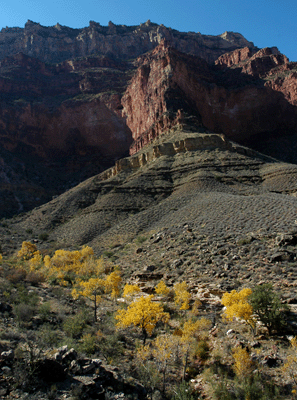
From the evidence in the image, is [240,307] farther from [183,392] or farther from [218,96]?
[218,96]

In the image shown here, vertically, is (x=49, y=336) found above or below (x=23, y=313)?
below

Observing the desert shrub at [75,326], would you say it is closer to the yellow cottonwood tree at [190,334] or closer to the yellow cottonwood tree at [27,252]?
the yellow cottonwood tree at [190,334]

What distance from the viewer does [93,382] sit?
413 inches

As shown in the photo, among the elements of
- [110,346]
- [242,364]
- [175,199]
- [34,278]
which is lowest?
[242,364]

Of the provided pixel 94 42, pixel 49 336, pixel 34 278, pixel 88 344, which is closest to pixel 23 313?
pixel 49 336

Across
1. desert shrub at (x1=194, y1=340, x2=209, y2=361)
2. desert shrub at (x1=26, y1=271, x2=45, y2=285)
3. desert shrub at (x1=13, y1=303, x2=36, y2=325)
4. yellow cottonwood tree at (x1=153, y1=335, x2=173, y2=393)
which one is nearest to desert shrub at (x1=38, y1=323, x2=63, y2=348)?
desert shrub at (x1=13, y1=303, x2=36, y2=325)

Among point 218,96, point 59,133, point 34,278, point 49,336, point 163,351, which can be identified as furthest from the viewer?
point 59,133

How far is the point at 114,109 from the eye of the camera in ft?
304

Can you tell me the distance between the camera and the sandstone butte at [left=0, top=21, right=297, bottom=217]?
7506cm

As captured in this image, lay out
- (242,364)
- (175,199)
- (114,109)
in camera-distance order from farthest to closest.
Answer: (114,109) < (175,199) < (242,364)

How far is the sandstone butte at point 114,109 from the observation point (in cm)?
7506

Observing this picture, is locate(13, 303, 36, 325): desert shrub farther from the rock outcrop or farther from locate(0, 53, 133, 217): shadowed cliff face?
the rock outcrop

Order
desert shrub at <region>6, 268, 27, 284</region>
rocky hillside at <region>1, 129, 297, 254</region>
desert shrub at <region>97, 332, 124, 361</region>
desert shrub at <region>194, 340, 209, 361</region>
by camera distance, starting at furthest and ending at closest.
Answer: rocky hillside at <region>1, 129, 297, 254</region>, desert shrub at <region>6, 268, 27, 284</region>, desert shrub at <region>194, 340, 209, 361</region>, desert shrub at <region>97, 332, 124, 361</region>

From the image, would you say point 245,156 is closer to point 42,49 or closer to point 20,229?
point 20,229
